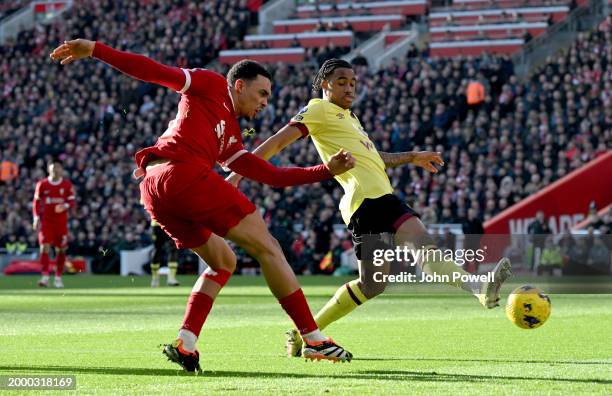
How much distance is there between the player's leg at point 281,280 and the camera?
26.4 ft

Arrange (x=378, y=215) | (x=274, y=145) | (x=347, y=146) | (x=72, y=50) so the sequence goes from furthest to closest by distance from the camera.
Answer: (x=347, y=146), (x=378, y=215), (x=274, y=145), (x=72, y=50)

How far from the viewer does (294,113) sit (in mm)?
37438

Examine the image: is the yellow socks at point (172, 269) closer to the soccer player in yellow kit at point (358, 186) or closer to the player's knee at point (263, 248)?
the soccer player in yellow kit at point (358, 186)

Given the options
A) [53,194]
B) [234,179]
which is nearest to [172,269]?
[53,194]

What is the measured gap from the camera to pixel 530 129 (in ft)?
108

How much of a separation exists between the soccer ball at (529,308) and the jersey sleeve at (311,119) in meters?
1.99

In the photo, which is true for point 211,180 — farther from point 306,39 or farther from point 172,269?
point 306,39

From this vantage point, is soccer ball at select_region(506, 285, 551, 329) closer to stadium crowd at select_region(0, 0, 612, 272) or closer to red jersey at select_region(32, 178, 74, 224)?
red jersey at select_region(32, 178, 74, 224)

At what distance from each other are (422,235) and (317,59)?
32042 mm

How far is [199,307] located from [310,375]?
0.93 meters

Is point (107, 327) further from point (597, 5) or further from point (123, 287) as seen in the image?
point (597, 5)

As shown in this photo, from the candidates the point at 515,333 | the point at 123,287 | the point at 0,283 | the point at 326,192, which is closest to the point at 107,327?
the point at 515,333

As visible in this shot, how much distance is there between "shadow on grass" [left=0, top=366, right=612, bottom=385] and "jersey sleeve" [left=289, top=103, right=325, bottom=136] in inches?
92.6

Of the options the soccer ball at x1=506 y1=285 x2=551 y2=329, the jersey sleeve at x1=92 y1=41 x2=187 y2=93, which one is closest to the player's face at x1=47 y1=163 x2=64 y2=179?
the soccer ball at x1=506 y1=285 x2=551 y2=329
